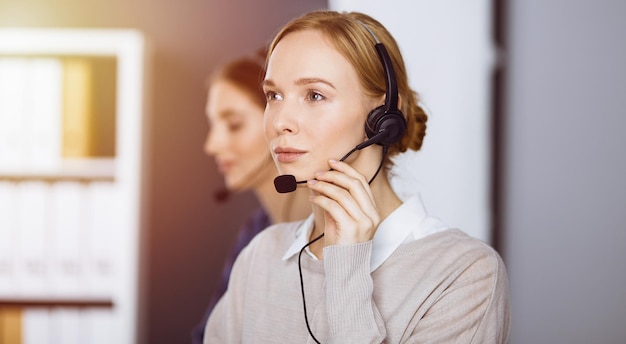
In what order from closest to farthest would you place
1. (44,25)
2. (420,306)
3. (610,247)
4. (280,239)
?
(420,306), (280,239), (610,247), (44,25)

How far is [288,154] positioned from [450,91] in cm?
82

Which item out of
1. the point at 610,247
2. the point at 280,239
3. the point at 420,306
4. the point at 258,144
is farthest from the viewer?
the point at 258,144

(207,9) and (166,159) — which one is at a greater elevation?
(207,9)

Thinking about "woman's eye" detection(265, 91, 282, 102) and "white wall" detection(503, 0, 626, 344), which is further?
"white wall" detection(503, 0, 626, 344)

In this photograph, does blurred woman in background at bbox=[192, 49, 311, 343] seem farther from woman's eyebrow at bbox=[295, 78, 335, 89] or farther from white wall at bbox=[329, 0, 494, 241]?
woman's eyebrow at bbox=[295, 78, 335, 89]

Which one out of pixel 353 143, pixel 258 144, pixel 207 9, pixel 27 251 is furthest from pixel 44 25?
pixel 353 143

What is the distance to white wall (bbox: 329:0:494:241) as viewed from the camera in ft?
5.57

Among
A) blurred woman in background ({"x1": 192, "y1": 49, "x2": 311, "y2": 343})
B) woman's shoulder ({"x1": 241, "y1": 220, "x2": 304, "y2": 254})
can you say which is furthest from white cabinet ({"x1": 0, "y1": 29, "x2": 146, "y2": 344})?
woman's shoulder ({"x1": 241, "y1": 220, "x2": 304, "y2": 254})

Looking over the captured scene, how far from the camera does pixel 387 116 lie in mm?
1063

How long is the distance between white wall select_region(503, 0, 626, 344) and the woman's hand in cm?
103

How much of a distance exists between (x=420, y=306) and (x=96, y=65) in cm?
154

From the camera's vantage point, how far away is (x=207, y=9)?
2.76 m

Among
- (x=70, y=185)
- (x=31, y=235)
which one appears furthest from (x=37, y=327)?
(x=70, y=185)

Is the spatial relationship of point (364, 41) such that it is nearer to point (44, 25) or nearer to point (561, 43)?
point (561, 43)
